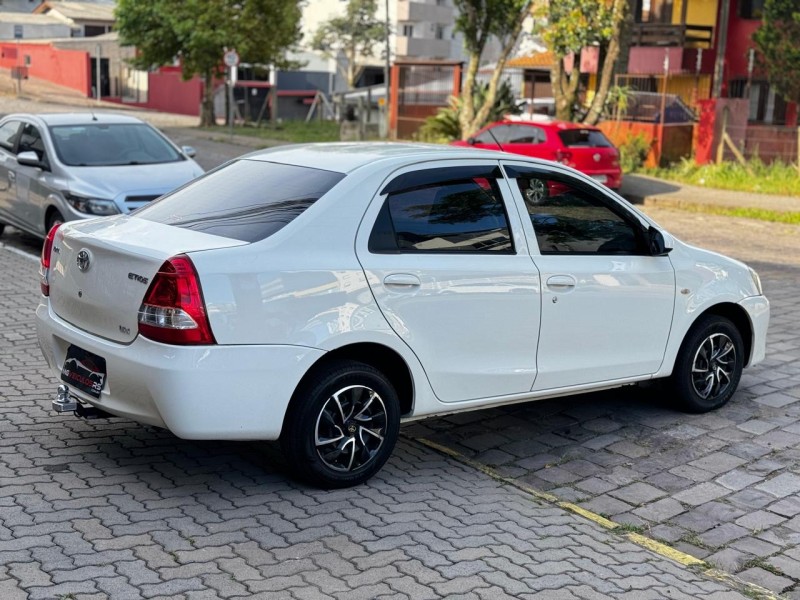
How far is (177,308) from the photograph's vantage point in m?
5.00

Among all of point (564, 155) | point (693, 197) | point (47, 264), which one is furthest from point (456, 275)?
point (693, 197)

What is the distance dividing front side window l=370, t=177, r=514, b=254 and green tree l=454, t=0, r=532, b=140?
75.4ft

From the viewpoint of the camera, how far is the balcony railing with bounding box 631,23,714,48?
3456cm

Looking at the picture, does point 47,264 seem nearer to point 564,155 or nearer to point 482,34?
point 564,155

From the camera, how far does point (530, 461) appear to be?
627 centimetres

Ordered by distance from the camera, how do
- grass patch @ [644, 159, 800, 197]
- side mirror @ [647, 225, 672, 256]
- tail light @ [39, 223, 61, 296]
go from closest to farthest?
tail light @ [39, 223, 61, 296] → side mirror @ [647, 225, 672, 256] → grass patch @ [644, 159, 800, 197]

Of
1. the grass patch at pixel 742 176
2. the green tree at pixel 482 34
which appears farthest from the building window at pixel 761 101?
the grass patch at pixel 742 176

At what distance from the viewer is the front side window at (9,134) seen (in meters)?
13.0

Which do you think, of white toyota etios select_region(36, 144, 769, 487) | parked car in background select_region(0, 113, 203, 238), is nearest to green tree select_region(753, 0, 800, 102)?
parked car in background select_region(0, 113, 203, 238)

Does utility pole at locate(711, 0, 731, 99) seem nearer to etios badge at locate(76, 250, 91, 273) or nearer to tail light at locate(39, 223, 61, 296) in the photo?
tail light at locate(39, 223, 61, 296)

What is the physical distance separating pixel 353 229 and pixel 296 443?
1057 millimetres

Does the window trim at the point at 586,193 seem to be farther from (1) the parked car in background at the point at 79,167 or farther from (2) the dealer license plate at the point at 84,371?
(1) the parked car in background at the point at 79,167

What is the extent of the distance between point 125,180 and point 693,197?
1349cm

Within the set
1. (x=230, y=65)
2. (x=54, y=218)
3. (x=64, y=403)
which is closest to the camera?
(x=64, y=403)
